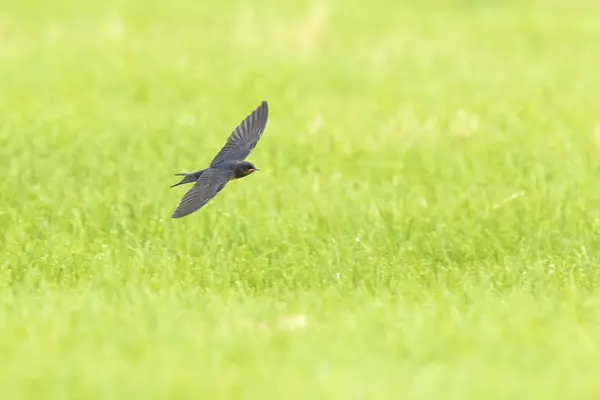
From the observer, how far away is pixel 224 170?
7965mm

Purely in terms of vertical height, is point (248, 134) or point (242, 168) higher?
point (248, 134)

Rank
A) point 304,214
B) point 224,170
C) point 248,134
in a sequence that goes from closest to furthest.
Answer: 1. point 224,170
2. point 248,134
3. point 304,214

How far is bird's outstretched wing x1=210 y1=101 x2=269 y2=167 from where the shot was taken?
869 centimetres

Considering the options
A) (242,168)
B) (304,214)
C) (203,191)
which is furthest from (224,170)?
(304,214)

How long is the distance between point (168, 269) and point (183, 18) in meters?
11.3

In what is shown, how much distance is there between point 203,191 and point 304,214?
165 cm

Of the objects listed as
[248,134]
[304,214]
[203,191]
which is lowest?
[304,214]

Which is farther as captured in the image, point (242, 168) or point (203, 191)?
point (242, 168)

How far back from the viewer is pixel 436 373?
5.58 m

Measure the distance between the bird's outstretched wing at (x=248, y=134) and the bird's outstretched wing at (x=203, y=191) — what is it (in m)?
0.71

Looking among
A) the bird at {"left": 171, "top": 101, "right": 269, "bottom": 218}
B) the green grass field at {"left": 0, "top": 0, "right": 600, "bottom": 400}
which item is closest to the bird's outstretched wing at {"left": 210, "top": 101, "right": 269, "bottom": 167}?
the bird at {"left": 171, "top": 101, "right": 269, "bottom": 218}

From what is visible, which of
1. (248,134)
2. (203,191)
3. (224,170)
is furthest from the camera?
(248,134)

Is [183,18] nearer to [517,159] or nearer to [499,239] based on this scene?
[517,159]

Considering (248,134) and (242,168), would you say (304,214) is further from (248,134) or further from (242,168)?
(242,168)
